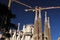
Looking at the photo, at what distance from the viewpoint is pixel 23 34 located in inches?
2248

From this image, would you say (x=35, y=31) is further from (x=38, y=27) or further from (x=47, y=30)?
(x=47, y=30)

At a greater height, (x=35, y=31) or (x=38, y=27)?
(x=38, y=27)

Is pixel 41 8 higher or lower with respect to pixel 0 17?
higher

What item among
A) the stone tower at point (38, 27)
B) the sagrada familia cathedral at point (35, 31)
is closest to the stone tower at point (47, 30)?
the sagrada familia cathedral at point (35, 31)

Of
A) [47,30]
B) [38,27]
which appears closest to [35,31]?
[38,27]

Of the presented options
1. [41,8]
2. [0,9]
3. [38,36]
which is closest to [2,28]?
[0,9]

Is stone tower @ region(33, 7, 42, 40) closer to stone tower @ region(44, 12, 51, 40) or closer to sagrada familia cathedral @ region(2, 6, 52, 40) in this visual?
sagrada familia cathedral @ region(2, 6, 52, 40)

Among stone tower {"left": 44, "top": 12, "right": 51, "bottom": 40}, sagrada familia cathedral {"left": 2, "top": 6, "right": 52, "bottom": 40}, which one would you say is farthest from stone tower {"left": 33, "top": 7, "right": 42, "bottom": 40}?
stone tower {"left": 44, "top": 12, "right": 51, "bottom": 40}

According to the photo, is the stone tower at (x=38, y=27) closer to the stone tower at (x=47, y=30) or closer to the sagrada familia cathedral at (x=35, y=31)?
the sagrada familia cathedral at (x=35, y=31)

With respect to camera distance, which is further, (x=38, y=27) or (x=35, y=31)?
(x=38, y=27)

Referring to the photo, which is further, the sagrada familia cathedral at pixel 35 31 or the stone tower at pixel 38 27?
the sagrada familia cathedral at pixel 35 31

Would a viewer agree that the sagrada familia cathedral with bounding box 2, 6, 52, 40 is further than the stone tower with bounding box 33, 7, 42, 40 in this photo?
Yes

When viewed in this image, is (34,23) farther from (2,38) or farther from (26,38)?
(2,38)

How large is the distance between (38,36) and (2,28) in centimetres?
4489
